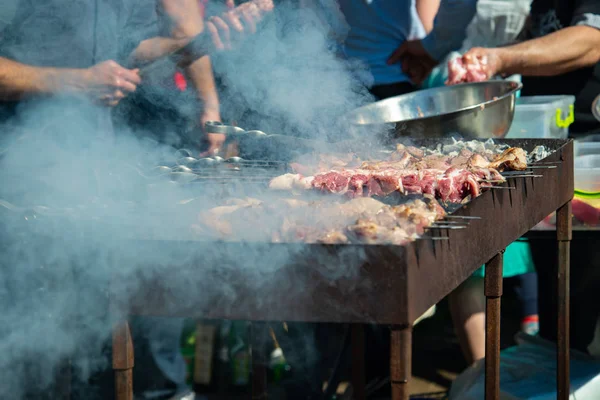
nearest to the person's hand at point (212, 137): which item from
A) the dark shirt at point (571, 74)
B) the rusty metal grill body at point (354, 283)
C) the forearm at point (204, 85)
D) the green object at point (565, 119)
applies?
the forearm at point (204, 85)

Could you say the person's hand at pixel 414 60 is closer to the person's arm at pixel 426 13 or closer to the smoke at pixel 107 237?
the person's arm at pixel 426 13

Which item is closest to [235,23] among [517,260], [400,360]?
[517,260]

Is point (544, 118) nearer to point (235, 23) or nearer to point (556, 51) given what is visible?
point (556, 51)

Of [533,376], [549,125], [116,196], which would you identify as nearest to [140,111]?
[116,196]

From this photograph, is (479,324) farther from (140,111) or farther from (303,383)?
(140,111)

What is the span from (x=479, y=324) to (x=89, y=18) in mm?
2738

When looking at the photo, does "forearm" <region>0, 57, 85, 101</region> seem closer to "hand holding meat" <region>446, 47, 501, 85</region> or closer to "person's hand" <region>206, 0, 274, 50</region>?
"person's hand" <region>206, 0, 274, 50</region>

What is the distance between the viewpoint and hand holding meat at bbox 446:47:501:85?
135 inches

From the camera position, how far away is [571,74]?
404 centimetres

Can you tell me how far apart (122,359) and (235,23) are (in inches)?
89.9

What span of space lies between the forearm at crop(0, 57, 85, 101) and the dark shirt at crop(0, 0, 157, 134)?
0.07 meters

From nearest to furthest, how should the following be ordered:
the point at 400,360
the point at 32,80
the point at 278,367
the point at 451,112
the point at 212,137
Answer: the point at 400,360, the point at 451,112, the point at 32,80, the point at 212,137, the point at 278,367

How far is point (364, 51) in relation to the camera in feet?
13.6

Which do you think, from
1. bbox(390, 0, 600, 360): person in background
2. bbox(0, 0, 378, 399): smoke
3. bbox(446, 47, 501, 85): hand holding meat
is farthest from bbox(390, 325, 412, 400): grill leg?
bbox(390, 0, 600, 360): person in background
